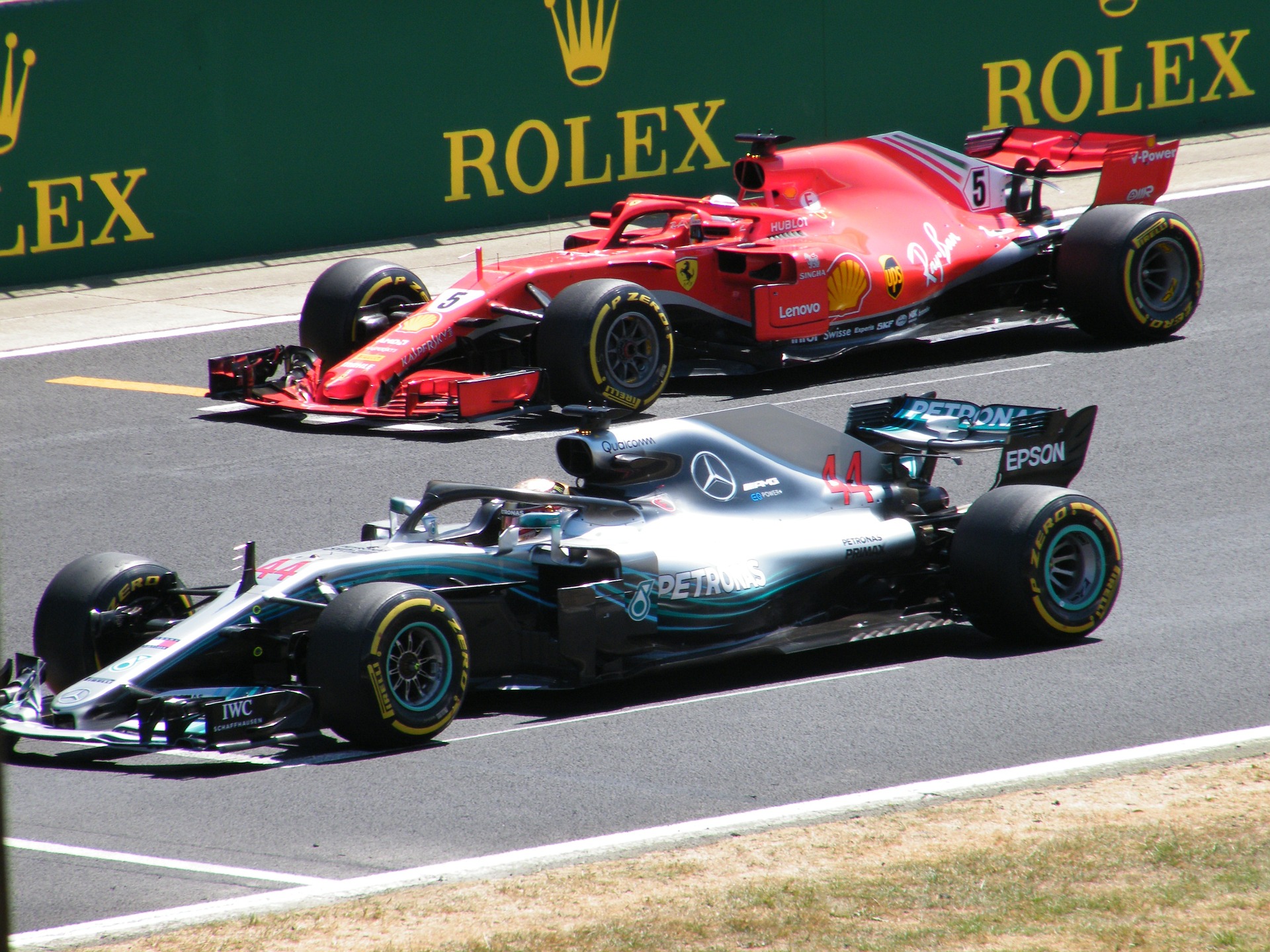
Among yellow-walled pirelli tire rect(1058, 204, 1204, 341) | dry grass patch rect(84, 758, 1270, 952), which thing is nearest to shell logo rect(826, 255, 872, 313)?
yellow-walled pirelli tire rect(1058, 204, 1204, 341)

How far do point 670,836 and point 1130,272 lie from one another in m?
9.67

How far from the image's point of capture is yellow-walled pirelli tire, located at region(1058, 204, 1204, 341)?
15211 mm

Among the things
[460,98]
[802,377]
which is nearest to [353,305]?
[802,377]

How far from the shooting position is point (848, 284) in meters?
14.9

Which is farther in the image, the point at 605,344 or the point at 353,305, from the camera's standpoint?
the point at 353,305

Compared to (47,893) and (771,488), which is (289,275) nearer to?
(771,488)

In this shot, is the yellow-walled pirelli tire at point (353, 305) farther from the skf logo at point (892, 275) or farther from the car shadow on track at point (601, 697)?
the car shadow on track at point (601, 697)

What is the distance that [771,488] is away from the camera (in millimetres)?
9164

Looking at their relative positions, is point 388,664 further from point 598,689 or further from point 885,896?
point 885,896

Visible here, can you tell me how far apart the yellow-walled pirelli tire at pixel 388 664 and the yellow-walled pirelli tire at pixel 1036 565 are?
7.83 feet

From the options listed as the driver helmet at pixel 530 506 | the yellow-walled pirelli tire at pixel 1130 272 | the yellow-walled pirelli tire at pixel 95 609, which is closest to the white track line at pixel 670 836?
the driver helmet at pixel 530 506

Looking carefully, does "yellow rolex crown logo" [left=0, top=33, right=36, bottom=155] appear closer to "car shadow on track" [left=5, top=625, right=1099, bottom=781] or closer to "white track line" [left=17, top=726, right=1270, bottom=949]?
"car shadow on track" [left=5, top=625, right=1099, bottom=781]

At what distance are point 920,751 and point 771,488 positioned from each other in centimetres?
184

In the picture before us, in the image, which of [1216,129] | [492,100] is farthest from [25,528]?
[1216,129]
